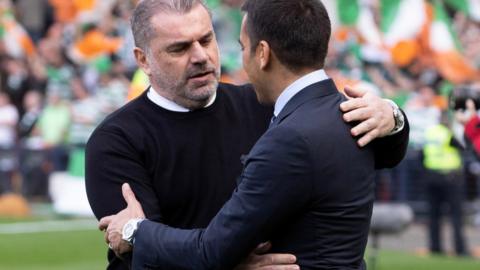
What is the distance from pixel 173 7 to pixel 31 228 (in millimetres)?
11851

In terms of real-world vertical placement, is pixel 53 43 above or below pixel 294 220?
above

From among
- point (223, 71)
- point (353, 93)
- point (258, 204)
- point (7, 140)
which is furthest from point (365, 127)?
point (7, 140)

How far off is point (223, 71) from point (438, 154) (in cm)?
410

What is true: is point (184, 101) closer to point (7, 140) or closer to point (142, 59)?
point (142, 59)

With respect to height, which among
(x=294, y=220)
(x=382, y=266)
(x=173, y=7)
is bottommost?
(x=382, y=266)

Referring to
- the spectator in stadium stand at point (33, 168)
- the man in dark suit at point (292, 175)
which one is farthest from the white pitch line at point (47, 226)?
the man in dark suit at point (292, 175)

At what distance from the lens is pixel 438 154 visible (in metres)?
14.6

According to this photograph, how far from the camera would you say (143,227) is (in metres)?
3.99

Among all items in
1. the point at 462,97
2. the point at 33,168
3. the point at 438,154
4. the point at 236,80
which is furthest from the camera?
the point at 33,168

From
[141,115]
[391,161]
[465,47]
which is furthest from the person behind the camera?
[465,47]

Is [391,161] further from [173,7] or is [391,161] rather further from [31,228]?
[31,228]

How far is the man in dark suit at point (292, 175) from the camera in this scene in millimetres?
3709

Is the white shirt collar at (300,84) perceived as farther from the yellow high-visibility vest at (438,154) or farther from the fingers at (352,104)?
the yellow high-visibility vest at (438,154)

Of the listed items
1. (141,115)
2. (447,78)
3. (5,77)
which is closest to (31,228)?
(5,77)
